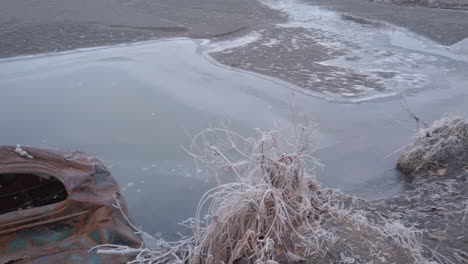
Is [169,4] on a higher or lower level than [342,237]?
higher

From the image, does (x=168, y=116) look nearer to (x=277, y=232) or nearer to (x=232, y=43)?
(x=277, y=232)

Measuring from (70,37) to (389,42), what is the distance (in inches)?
239

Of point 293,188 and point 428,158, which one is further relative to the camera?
point 428,158

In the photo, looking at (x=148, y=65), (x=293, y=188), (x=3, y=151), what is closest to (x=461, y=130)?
(x=293, y=188)

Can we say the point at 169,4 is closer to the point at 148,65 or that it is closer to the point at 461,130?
the point at 148,65

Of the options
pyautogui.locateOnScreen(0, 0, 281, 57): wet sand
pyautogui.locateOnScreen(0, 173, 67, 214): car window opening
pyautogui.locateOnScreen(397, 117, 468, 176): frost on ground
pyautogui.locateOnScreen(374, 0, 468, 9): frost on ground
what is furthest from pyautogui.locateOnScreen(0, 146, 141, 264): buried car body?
pyautogui.locateOnScreen(374, 0, 468, 9): frost on ground

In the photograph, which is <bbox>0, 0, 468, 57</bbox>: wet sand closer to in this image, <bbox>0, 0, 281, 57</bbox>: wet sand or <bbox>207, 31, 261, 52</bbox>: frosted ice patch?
<bbox>0, 0, 281, 57</bbox>: wet sand

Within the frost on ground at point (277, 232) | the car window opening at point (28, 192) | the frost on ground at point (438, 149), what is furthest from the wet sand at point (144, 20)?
the frost on ground at point (277, 232)

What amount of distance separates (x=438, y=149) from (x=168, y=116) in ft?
9.13

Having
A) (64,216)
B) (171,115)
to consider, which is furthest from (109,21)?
(64,216)

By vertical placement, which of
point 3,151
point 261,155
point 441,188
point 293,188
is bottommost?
point 441,188

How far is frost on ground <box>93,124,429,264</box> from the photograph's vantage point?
8.46ft

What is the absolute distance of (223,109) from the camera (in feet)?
17.4

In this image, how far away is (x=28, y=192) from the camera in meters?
2.80
